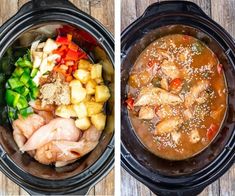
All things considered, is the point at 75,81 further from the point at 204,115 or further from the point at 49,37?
the point at 204,115

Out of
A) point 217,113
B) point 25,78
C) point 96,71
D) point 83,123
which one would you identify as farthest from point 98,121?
point 217,113

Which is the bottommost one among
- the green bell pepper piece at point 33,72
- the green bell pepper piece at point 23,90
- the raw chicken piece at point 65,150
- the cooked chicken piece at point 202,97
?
the raw chicken piece at point 65,150

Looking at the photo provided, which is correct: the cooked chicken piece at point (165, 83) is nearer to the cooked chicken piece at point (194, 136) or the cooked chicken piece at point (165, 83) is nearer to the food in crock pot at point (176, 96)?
the food in crock pot at point (176, 96)

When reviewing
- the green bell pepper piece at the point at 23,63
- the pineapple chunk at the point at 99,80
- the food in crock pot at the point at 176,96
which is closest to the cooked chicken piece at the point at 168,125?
the food in crock pot at the point at 176,96

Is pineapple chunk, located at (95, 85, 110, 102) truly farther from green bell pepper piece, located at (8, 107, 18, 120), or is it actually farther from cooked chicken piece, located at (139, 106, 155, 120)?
green bell pepper piece, located at (8, 107, 18, 120)

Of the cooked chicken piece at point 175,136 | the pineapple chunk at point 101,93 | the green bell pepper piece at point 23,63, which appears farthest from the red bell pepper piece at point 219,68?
the green bell pepper piece at point 23,63

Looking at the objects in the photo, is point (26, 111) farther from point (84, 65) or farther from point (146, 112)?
point (146, 112)

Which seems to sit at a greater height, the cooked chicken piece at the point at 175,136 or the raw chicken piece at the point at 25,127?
the raw chicken piece at the point at 25,127

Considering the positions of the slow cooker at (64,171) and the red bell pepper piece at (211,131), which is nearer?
the slow cooker at (64,171)
